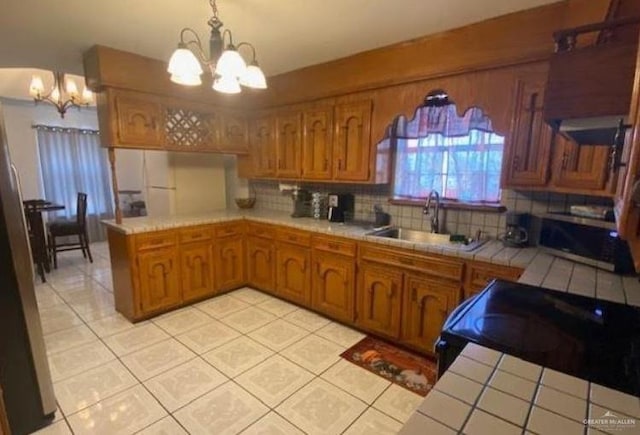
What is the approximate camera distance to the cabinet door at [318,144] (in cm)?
305

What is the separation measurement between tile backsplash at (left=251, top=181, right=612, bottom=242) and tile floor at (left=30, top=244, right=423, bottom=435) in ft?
3.80

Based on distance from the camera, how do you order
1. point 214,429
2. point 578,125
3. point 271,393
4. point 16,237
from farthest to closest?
point 271,393 → point 214,429 → point 16,237 → point 578,125

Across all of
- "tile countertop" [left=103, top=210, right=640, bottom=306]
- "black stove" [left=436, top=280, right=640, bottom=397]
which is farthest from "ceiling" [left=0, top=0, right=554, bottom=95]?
"black stove" [left=436, top=280, right=640, bottom=397]

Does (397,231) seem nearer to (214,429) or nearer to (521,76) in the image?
(521,76)

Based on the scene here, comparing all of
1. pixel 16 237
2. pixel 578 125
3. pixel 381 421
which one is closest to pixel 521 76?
pixel 578 125

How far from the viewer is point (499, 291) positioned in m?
1.42

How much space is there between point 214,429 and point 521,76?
9.31 ft

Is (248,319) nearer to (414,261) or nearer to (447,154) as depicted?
(414,261)

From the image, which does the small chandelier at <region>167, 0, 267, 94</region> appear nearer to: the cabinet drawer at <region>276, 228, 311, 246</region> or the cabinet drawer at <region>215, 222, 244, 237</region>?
→ the cabinet drawer at <region>276, 228, 311, 246</region>

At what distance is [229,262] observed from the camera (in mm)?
3527

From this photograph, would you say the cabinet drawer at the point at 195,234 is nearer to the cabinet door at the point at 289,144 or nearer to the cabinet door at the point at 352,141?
the cabinet door at the point at 289,144

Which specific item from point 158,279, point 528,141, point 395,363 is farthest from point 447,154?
point 158,279

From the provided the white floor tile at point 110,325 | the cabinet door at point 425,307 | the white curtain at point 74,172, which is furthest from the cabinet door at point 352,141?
the white curtain at point 74,172

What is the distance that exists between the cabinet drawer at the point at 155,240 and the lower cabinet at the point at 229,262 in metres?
0.49
